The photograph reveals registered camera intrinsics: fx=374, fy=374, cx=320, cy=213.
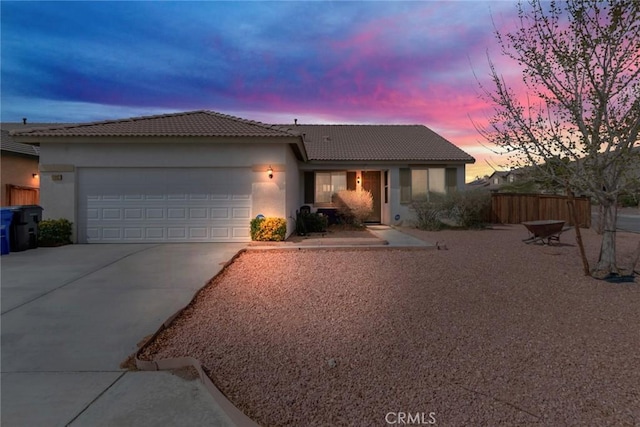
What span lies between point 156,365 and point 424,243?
27.3ft

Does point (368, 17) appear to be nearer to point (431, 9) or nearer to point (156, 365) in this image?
point (431, 9)

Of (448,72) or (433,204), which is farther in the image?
(433,204)

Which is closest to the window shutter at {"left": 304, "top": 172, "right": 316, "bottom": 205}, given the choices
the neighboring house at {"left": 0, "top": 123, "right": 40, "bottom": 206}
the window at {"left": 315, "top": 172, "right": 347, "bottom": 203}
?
the window at {"left": 315, "top": 172, "right": 347, "bottom": 203}

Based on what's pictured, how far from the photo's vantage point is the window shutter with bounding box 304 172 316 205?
17438 millimetres

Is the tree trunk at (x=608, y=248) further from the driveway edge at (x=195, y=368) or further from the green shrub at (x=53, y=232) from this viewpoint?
the green shrub at (x=53, y=232)

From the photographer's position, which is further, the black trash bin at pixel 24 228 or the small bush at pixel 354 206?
the small bush at pixel 354 206

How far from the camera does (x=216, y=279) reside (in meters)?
7.08

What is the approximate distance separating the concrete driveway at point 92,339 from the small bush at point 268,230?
91.5 inches

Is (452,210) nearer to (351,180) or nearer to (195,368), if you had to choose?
(351,180)

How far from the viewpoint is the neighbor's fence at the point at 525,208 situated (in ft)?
61.9

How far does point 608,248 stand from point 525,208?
498 inches

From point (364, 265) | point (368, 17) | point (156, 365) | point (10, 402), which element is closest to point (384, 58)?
point (368, 17)

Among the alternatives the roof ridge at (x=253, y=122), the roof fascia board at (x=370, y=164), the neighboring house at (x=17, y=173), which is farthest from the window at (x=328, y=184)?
the neighboring house at (x=17, y=173)

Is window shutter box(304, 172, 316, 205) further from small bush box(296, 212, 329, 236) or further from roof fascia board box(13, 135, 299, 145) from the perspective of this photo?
roof fascia board box(13, 135, 299, 145)
